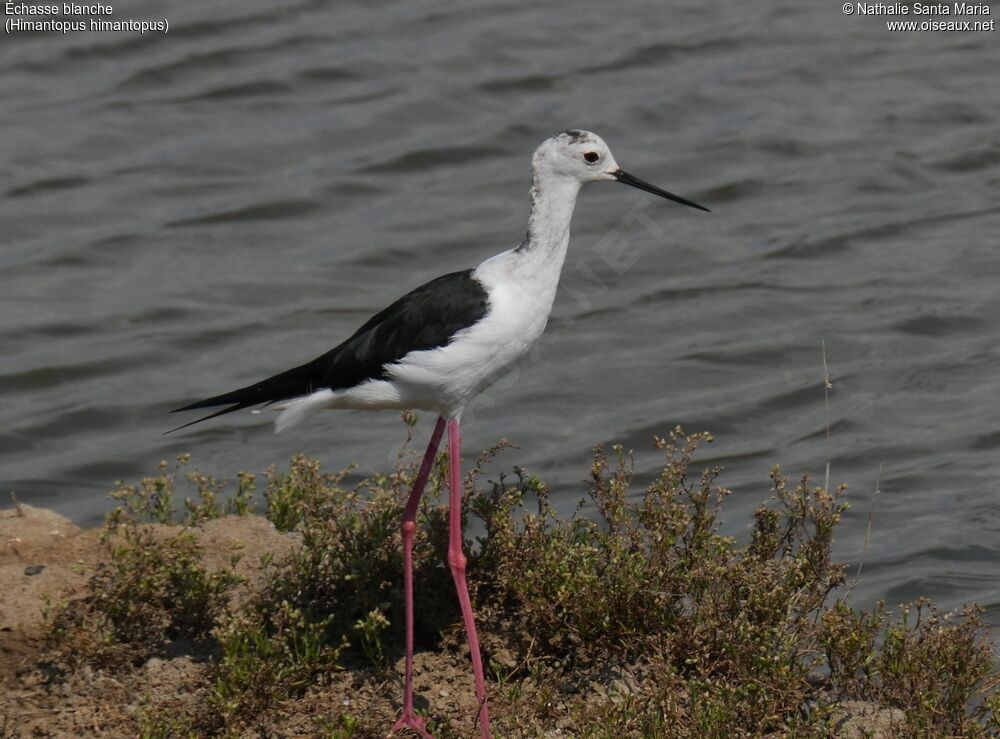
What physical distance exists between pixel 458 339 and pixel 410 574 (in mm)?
752

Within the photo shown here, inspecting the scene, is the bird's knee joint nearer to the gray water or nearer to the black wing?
the black wing

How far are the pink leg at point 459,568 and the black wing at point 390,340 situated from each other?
1.01 ft

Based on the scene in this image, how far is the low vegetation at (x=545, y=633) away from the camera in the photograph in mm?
4121

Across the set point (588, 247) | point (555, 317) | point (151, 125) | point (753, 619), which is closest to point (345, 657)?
point (753, 619)

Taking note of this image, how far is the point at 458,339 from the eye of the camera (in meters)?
4.47

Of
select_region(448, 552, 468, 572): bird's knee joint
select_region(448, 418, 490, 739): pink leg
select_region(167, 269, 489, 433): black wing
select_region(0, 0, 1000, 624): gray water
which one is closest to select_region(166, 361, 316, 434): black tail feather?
select_region(167, 269, 489, 433): black wing

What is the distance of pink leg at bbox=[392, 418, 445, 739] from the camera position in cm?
424

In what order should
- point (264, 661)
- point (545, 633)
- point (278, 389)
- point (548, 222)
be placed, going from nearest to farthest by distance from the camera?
point (264, 661) → point (545, 633) → point (548, 222) → point (278, 389)

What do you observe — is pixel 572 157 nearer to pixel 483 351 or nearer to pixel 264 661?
pixel 483 351

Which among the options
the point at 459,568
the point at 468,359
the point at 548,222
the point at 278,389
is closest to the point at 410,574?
the point at 459,568

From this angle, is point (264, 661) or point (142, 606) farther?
point (142, 606)

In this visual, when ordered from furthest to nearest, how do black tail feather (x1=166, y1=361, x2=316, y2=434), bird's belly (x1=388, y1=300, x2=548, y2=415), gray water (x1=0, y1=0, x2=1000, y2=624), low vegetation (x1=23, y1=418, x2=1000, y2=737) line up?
gray water (x1=0, y1=0, x2=1000, y2=624) → black tail feather (x1=166, y1=361, x2=316, y2=434) → bird's belly (x1=388, y1=300, x2=548, y2=415) → low vegetation (x1=23, y1=418, x2=1000, y2=737)

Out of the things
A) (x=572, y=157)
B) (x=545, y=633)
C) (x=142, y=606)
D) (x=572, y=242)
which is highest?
(x=572, y=157)

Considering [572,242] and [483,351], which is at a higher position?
[483,351]
